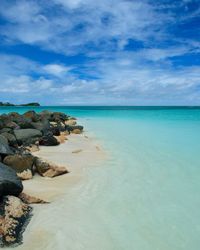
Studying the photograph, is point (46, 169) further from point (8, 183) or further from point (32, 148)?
point (32, 148)

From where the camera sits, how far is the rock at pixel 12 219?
403 centimetres

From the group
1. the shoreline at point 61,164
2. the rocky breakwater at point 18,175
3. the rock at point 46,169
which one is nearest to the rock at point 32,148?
the rocky breakwater at point 18,175

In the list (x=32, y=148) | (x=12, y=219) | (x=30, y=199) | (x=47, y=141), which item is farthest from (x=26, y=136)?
(x=12, y=219)

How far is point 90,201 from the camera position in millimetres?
5633

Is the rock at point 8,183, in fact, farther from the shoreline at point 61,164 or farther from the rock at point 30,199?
the shoreline at point 61,164

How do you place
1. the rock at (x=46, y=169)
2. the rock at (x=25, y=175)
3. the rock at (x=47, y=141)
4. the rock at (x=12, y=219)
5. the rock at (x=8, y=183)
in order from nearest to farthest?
the rock at (x=12, y=219) → the rock at (x=8, y=183) → the rock at (x=25, y=175) → the rock at (x=46, y=169) → the rock at (x=47, y=141)

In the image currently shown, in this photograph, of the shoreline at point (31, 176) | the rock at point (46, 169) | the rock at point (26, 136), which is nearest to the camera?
the shoreline at point (31, 176)

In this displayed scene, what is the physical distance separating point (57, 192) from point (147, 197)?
165 centimetres

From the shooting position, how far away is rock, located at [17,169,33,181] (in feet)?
22.2

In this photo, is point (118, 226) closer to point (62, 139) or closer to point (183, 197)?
point (183, 197)

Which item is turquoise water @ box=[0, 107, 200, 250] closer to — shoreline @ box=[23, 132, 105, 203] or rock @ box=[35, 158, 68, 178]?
shoreline @ box=[23, 132, 105, 203]

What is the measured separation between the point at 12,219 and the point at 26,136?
7654mm

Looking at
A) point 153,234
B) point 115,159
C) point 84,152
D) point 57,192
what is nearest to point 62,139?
point 84,152

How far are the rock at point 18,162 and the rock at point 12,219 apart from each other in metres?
1.98
